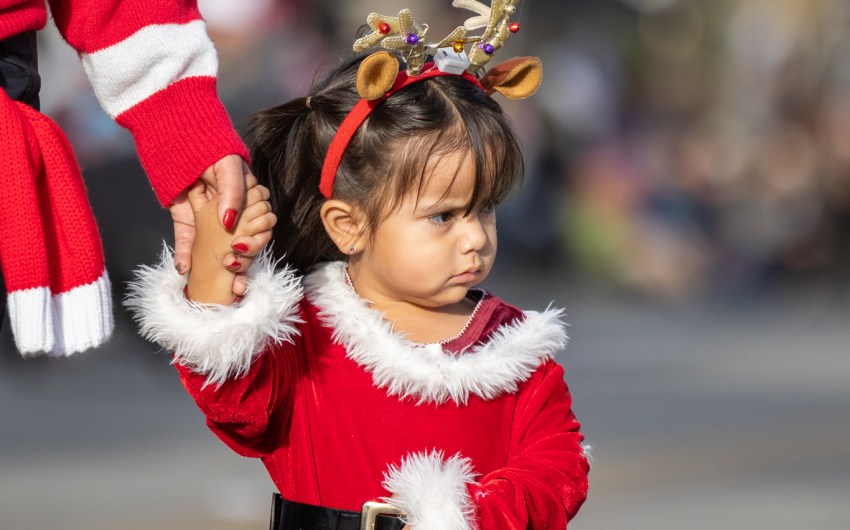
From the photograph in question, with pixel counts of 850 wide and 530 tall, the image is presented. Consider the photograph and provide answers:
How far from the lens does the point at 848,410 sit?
7.46m

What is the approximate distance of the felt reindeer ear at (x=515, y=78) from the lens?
288 centimetres

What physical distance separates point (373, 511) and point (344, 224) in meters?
0.64

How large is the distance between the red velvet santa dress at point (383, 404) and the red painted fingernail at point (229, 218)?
0.14 metres

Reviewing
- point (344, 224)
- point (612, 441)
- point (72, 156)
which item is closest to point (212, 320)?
point (72, 156)

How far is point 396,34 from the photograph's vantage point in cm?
268

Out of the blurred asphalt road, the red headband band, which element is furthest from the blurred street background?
the red headband band

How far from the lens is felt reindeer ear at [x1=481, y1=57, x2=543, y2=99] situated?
2.88m

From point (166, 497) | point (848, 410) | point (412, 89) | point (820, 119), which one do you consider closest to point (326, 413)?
point (412, 89)

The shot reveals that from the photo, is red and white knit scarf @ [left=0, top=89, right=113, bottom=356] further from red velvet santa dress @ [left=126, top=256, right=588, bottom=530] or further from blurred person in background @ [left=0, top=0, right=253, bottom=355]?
red velvet santa dress @ [left=126, top=256, right=588, bottom=530]

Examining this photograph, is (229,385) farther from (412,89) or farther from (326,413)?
(412,89)

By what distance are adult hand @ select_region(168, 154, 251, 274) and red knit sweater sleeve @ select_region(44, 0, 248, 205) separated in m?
0.02

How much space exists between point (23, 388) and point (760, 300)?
24.0ft

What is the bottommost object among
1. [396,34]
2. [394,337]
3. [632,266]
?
[394,337]

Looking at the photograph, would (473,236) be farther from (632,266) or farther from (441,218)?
(632,266)
